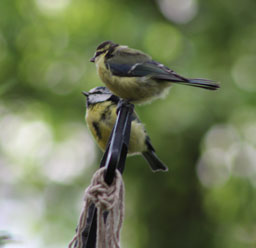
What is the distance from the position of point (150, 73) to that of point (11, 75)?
2676mm

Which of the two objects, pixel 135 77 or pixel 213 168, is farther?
pixel 213 168

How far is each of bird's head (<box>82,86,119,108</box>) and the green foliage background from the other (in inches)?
59.5

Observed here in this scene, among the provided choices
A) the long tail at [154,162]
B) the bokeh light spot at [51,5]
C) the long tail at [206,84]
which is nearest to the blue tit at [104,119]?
the long tail at [154,162]

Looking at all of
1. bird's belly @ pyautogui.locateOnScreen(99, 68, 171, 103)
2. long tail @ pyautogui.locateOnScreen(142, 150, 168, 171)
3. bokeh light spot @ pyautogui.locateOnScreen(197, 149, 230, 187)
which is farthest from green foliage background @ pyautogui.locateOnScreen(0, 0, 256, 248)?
bird's belly @ pyautogui.locateOnScreen(99, 68, 171, 103)

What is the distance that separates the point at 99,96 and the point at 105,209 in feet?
3.37

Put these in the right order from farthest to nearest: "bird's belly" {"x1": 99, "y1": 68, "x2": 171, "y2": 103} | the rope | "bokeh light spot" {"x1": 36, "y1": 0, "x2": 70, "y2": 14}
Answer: "bokeh light spot" {"x1": 36, "y1": 0, "x2": 70, "y2": 14} → "bird's belly" {"x1": 99, "y1": 68, "x2": 171, "y2": 103} → the rope

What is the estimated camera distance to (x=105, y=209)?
107 cm

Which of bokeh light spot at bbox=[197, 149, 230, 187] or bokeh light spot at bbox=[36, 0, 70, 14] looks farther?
bokeh light spot at bbox=[36, 0, 70, 14]

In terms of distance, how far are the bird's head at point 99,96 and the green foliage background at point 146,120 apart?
151 cm

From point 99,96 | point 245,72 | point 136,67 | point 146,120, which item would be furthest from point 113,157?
point 245,72

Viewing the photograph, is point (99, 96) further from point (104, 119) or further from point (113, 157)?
point (113, 157)

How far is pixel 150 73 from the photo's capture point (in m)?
1.83

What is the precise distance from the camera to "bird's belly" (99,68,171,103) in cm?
176

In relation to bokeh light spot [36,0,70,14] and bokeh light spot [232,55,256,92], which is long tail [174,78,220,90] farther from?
bokeh light spot [36,0,70,14]
